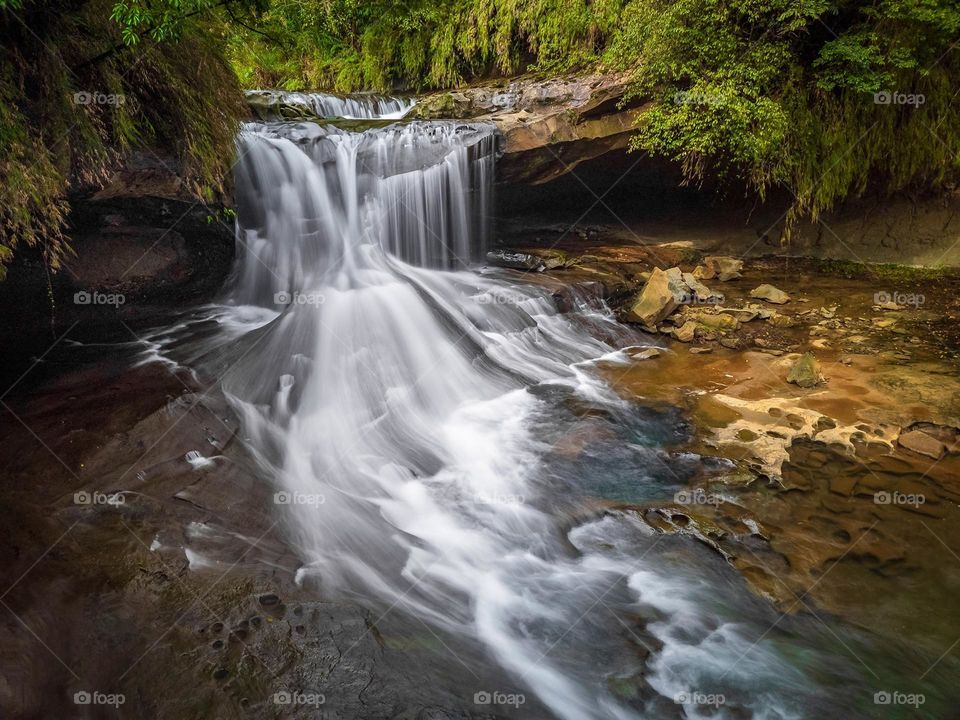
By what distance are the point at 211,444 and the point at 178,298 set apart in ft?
11.2

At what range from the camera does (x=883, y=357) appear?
20.9 feet

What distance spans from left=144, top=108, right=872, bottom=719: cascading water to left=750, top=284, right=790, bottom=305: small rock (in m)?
2.13

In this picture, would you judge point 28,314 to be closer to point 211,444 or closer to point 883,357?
point 211,444

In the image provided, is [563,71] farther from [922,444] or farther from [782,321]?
[922,444]

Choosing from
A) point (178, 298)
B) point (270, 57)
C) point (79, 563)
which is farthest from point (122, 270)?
point (79, 563)

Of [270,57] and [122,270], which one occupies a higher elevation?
[270,57]
